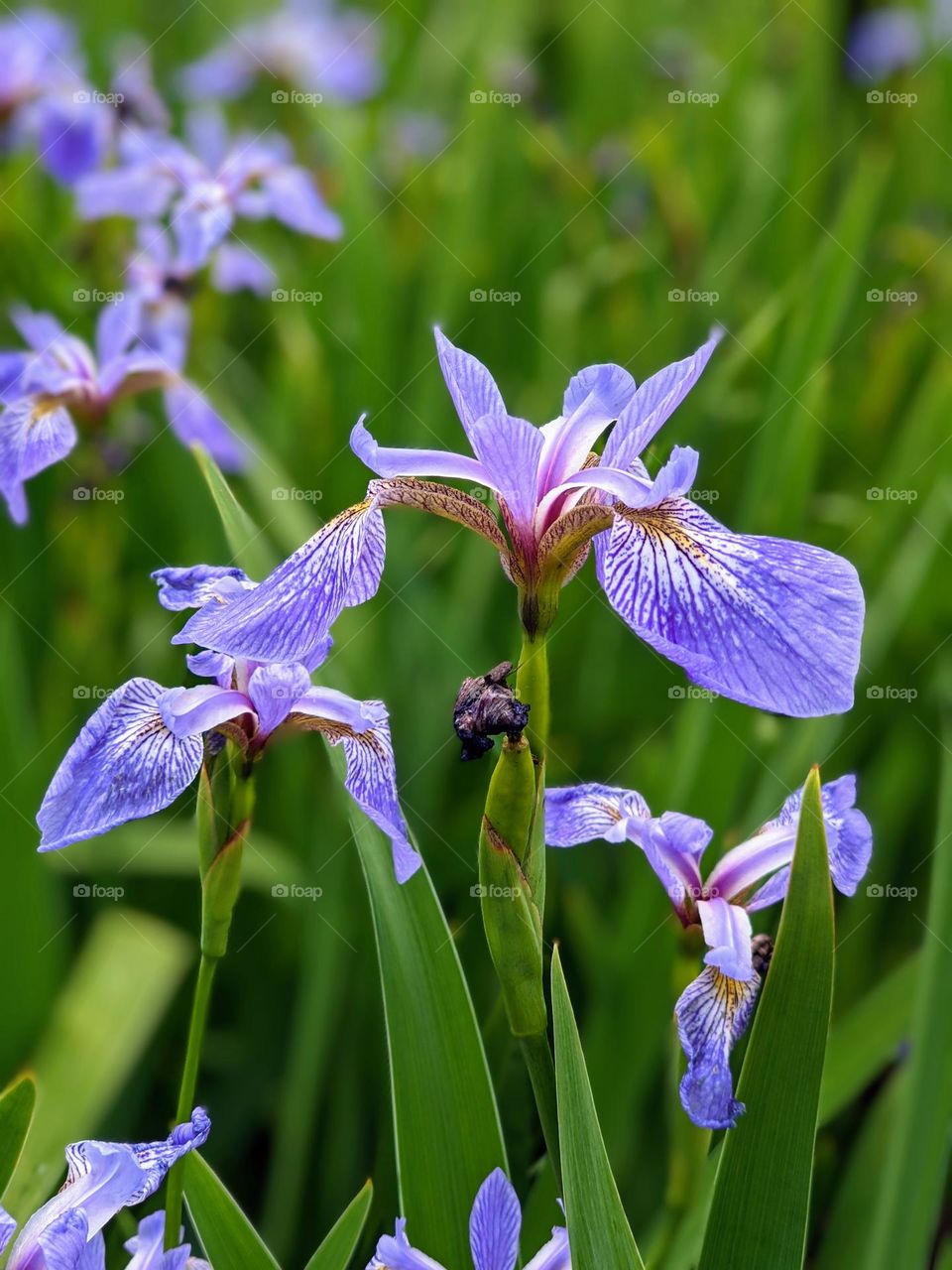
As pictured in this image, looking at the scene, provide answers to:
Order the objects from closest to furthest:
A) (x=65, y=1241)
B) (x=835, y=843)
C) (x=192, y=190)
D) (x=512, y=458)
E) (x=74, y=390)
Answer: (x=65, y=1241) → (x=512, y=458) → (x=835, y=843) → (x=74, y=390) → (x=192, y=190)

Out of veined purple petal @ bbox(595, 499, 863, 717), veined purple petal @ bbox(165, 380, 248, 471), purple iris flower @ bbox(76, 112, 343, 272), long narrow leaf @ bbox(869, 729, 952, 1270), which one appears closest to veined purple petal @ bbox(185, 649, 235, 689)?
veined purple petal @ bbox(595, 499, 863, 717)

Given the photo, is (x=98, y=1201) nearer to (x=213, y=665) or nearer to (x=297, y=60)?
(x=213, y=665)

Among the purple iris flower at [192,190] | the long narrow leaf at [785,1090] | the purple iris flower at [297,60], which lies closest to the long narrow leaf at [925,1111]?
the long narrow leaf at [785,1090]

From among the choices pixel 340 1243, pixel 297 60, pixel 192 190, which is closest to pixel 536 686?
pixel 340 1243

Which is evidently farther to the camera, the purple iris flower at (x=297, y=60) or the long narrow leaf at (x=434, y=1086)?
the purple iris flower at (x=297, y=60)

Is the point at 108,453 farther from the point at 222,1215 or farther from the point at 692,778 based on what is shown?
the point at 222,1215

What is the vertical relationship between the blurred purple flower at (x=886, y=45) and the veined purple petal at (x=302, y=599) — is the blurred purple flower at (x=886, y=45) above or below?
above

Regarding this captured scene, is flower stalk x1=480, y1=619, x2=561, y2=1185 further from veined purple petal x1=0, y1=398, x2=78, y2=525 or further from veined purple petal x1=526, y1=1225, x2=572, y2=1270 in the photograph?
veined purple petal x1=0, y1=398, x2=78, y2=525

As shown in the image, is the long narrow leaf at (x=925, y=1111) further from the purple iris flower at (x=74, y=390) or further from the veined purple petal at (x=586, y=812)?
the purple iris flower at (x=74, y=390)
